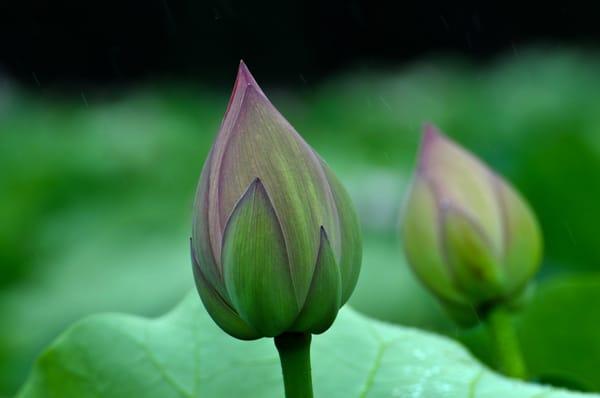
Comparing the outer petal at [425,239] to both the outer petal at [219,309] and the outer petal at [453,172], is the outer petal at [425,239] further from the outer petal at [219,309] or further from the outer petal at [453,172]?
the outer petal at [219,309]

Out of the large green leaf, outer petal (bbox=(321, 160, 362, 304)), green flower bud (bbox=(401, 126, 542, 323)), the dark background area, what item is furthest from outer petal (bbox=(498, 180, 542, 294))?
the dark background area

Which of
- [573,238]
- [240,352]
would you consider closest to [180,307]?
[240,352]

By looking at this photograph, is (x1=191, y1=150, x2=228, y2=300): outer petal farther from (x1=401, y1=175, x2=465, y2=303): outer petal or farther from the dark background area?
the dark background area

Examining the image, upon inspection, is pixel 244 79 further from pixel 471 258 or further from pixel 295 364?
pixel 471 258

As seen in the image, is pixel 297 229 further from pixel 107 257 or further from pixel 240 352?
pixel 107 257

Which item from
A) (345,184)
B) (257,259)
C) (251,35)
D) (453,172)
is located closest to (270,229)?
(257,259)

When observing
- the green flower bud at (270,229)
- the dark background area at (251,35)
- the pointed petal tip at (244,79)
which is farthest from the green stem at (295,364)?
the dark background area at (251,35)
